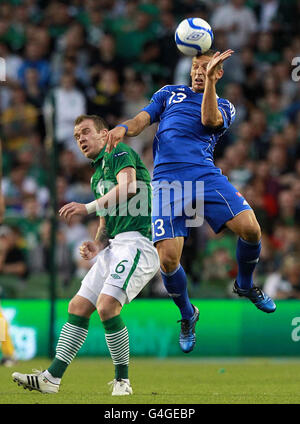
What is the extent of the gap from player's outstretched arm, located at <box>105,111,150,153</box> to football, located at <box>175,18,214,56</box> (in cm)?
68

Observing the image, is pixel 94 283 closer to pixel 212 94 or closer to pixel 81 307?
pixel 81 307

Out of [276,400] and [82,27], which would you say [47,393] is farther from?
[82,27]

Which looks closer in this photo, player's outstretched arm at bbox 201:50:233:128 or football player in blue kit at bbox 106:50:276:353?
player's outstretched arm at bbox 201:50:233:128

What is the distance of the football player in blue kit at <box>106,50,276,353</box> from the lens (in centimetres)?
787

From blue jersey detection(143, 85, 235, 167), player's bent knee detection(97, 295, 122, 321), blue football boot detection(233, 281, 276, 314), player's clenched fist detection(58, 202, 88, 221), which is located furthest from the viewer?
blue football boot detection(233, 281, 276, 314)

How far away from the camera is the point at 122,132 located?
23.6 feet

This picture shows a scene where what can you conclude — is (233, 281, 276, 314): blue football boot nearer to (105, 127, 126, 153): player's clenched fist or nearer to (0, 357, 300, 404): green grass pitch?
(0, 357, 300, 404): green grass pitch

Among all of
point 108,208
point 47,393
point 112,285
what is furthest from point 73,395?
point 108,208

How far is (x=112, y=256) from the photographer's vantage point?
787 cm

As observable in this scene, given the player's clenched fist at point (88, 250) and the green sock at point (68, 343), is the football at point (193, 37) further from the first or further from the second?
the green sock at point (68, 343)

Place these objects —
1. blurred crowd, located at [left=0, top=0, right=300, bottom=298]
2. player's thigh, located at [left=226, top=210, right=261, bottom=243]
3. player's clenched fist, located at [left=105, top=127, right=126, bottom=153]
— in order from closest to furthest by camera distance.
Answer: player's clenched fist, located at [left=105, top=127, right=126, bottom=153] → player's thigh, located at [left=226, top=210, right=261, bottom=243] → blurred crowd, located at [left=0, top=0, right=300, bottom=298]

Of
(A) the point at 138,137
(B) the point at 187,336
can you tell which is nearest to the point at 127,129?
(B) the point at 187,336

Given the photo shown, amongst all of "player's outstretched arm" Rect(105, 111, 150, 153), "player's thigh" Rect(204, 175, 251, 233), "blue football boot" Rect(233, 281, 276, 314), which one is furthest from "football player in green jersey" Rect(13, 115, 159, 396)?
"blue football boot" Rect(233, 281, 276, 314)

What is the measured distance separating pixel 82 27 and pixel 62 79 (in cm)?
164
